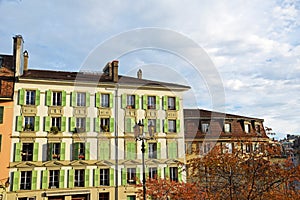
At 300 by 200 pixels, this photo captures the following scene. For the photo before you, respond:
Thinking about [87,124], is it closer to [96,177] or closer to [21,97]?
[96,177]

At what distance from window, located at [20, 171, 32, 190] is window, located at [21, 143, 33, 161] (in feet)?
3.33

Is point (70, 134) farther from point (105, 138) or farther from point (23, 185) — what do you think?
point (23, 185)

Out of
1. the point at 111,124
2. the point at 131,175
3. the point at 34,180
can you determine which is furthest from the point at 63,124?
the point at 131,175

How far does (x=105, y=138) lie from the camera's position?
23844 mm

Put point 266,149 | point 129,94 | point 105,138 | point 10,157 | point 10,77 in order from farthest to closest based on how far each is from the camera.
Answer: point 129,94
point 105,138
point 10,77
point 10,157
point 266,149

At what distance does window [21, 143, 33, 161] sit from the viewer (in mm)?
21516

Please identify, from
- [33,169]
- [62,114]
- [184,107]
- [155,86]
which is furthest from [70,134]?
[184,107]

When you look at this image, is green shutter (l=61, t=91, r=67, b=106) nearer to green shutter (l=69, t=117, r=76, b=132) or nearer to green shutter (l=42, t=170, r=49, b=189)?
green shutter (l=69, t=117, r=76, b=132)

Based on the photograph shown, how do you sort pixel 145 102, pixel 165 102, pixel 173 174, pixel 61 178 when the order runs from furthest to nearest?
pixel 165 102, pixel 145 102, pixel 173 174, pixel 61 178

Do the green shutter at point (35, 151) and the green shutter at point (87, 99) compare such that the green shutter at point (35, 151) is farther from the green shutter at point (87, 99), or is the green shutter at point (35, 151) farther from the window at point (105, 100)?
the window at point (105, 100)

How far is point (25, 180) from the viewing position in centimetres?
2119

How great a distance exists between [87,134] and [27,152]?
460 centimetres

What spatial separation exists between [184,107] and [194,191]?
14456 mm

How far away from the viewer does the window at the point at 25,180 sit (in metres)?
21.0
